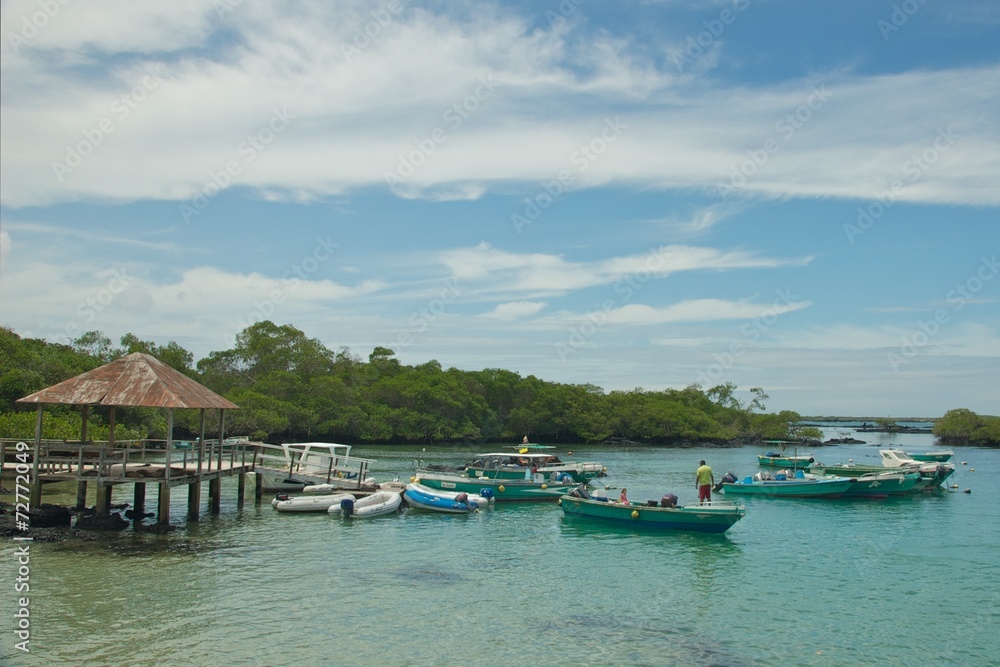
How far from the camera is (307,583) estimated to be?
18906 millimetres

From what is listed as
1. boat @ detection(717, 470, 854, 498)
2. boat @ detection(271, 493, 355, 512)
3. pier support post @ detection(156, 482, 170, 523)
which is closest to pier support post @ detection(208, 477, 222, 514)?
boat @ detection(271, 493, 355, 512)

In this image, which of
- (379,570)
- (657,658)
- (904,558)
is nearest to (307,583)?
(379,570)

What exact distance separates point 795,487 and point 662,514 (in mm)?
16417

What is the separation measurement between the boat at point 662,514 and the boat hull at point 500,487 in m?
6.13

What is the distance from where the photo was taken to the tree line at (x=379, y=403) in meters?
77.2

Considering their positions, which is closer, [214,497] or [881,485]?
[214,497]

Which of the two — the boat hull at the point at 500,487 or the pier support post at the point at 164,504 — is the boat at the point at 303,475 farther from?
the pier support post at the point at 164,504

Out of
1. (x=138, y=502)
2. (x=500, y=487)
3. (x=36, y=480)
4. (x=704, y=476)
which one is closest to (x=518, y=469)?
(x=500, y=487)

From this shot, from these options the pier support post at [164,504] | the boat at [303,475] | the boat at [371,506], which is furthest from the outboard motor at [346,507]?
the pier support post at [164,504]

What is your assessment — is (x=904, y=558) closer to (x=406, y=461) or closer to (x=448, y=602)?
(x=448, y=602)

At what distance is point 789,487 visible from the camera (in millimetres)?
40656

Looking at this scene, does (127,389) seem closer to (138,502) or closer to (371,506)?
(138,502)

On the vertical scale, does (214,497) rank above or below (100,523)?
above

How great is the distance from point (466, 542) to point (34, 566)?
473 inches
